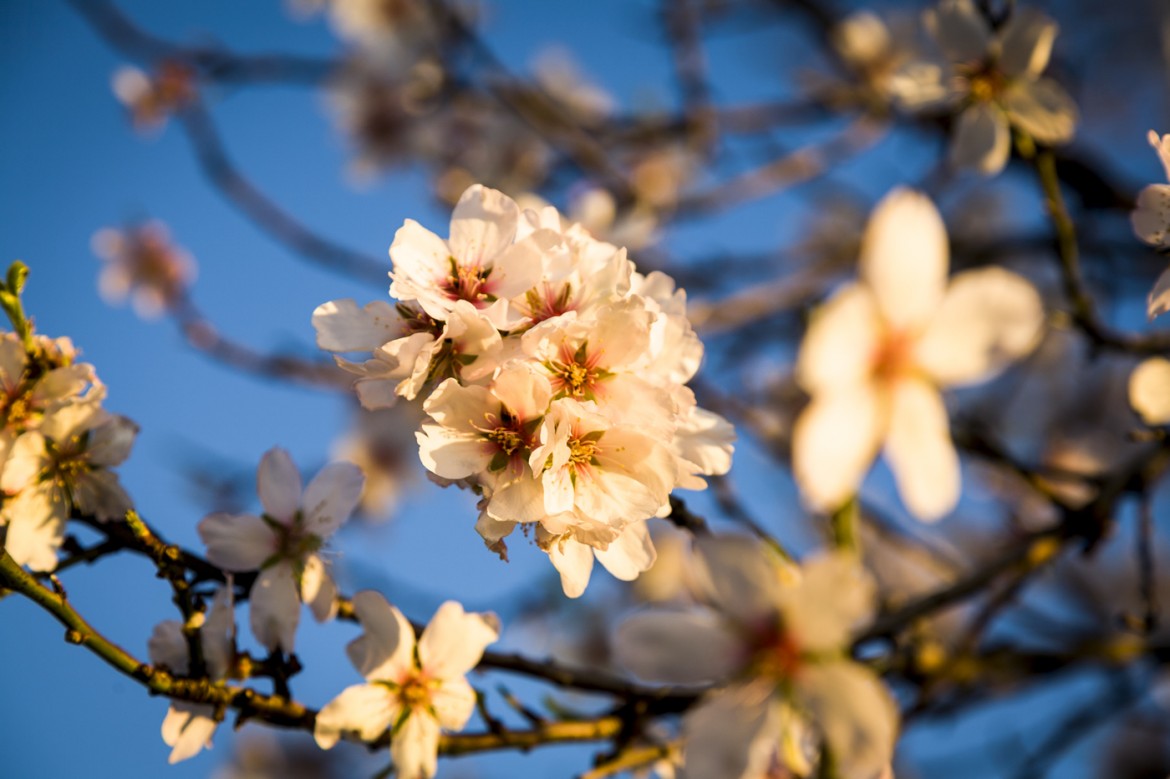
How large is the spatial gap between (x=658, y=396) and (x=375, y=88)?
3865mm

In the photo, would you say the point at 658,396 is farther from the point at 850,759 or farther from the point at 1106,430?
the point at 1106,430

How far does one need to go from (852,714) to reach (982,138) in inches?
49.9

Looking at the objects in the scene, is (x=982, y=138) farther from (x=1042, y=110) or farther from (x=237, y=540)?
(x=237, y=540)

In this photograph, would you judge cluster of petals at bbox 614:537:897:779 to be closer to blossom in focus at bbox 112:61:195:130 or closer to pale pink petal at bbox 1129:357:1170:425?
pale pink petal at bbox 1129:357:1170:425

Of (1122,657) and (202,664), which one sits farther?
(1122,657)

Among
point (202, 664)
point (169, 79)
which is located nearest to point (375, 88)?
point (169, 79)

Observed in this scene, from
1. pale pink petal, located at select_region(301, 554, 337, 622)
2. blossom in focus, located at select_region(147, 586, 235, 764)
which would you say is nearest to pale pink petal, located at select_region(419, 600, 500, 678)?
pale pink petal, located at select_region(301, 554, 337, 622)

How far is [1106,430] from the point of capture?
394 centimetres

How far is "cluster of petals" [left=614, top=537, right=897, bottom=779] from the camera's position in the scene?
1.95 feet

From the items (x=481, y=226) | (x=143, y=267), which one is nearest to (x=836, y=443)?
(x=481, y=226)

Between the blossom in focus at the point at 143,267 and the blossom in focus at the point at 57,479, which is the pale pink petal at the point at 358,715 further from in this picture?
the blossom in focus at the point at 143,267

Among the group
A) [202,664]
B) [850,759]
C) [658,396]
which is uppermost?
[658,396]

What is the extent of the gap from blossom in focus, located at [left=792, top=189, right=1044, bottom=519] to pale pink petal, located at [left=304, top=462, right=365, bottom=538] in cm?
69

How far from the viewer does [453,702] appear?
97 cm
